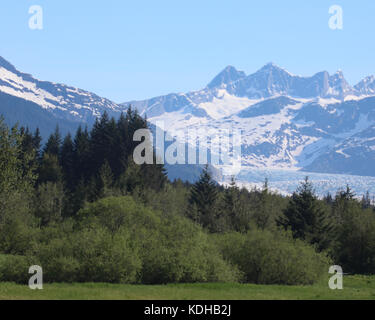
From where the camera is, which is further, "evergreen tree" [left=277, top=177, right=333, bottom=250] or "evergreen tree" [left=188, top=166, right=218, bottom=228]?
"evergreen tree" [left=188, top=166, right=218, bottom=228]

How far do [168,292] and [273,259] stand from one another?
17.2 metres

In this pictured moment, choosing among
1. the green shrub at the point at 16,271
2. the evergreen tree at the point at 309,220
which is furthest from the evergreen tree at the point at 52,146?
the green shrub at the point at 16,271

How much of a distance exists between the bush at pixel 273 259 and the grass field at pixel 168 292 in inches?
302

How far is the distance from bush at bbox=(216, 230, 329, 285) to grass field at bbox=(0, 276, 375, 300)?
7.67 meters

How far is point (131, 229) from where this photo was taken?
59844 mm

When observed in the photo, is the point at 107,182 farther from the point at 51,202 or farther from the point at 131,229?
the point at 131,229

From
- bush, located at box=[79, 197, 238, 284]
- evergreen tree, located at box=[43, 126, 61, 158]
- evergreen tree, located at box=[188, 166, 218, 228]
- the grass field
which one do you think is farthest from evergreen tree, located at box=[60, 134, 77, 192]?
the grass field

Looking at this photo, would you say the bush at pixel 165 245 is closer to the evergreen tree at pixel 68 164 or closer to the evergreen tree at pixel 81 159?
the evergreen tree at pixel 68 164

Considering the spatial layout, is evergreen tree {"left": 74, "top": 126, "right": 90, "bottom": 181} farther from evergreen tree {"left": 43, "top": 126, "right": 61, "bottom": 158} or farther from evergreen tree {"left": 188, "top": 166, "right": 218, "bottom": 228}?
evergreen tree {"left": 188, "top": 166, "right": 218, "bottom": 228}

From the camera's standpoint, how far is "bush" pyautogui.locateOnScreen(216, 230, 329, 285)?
2215 inches

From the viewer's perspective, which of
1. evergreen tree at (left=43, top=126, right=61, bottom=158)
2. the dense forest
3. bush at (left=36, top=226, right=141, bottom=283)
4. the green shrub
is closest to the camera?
the green shrub
